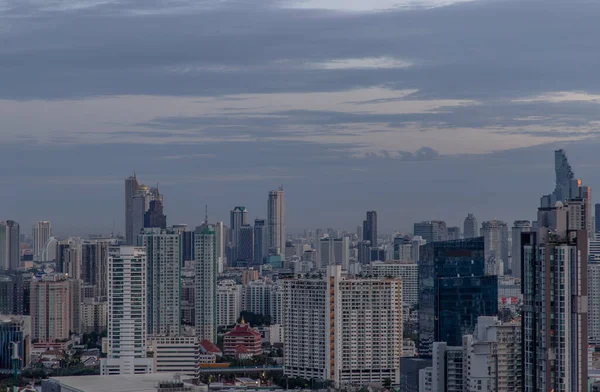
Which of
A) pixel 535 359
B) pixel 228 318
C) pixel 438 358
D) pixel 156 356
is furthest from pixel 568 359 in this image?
pixel 228 318

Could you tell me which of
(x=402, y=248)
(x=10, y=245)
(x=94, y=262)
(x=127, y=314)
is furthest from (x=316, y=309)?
(x=10, y=245)

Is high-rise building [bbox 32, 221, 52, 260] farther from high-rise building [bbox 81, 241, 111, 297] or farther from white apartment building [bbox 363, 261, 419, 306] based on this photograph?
white apartment building [bbox 363, 261, 419, 306]

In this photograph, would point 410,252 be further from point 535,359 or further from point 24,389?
point 535,359

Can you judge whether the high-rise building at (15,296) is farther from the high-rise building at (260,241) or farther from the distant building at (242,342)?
the high-rise building at (260,241)

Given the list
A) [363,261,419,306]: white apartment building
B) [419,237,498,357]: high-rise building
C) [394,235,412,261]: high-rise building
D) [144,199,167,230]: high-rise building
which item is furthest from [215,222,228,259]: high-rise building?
[419,237,498,357]: high-rise building

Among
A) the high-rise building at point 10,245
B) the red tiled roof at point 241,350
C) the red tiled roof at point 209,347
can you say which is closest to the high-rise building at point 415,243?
the red tiled roof at point 209,347

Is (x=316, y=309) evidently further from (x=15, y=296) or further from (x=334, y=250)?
(x=334, y=250)

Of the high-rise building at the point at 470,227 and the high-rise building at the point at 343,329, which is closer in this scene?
the high-rise building at the point at 343,329
